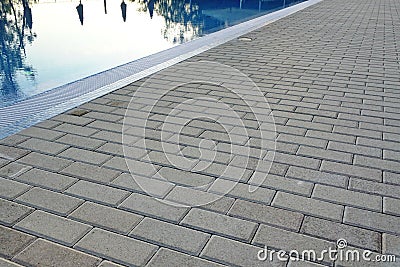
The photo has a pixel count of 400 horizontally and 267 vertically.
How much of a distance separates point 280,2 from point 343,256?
57.4 ft

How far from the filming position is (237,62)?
602 centimetres

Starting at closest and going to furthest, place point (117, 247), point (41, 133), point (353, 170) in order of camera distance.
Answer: point (117, 247) < point (353, 170) < point (41, 133)

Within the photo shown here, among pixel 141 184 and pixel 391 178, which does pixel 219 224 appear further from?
pixel 391 178

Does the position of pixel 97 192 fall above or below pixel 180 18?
below

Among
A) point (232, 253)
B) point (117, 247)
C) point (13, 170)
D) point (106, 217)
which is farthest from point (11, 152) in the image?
point (232, 253)

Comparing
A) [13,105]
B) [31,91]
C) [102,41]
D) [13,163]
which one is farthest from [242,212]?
[102,41]

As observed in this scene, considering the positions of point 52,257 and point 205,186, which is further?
point 205,186

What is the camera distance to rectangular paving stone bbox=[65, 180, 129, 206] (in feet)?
7.86

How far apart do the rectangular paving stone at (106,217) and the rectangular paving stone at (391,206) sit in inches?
59.1

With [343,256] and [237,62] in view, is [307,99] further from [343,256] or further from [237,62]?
[343,256]

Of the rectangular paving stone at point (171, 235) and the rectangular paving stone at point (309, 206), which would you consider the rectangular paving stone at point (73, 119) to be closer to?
the rectangular paving stone at point (171, 235)

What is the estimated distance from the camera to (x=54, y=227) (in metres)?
2.12

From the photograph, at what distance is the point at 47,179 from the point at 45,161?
289 mm

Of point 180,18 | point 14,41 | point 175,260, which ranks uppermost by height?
point 180,18
